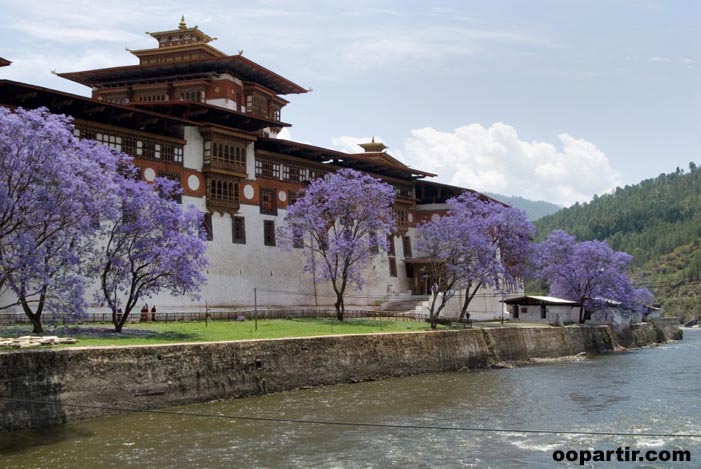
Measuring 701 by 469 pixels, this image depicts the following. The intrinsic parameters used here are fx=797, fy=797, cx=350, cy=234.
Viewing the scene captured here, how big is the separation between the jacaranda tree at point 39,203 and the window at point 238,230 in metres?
25.6

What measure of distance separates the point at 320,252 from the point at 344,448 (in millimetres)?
38334

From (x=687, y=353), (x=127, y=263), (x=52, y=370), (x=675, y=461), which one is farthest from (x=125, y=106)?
(x=687, y=353)

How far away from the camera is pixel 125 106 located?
Answer: 5147 centimetres

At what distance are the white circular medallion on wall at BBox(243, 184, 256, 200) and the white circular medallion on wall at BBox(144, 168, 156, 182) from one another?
9.40 m

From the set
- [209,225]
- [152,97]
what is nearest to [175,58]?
[152,97]

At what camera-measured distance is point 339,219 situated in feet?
206

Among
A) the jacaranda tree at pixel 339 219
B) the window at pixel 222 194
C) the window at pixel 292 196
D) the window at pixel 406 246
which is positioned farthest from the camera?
the window at pixel 406 246

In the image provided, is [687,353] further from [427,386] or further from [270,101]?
[270,101]

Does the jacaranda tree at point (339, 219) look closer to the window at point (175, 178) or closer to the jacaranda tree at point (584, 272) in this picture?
the window at point (175, 178)

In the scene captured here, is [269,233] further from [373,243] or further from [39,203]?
[39,203]

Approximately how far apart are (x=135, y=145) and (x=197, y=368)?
22617 mm

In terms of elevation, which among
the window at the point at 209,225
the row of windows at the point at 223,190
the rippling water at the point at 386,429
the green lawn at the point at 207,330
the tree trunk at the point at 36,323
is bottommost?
the rippling water at the point at 386,429

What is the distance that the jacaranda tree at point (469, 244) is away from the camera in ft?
206

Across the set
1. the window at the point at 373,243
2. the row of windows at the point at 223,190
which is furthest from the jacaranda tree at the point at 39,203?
the window at the point at 373,243
